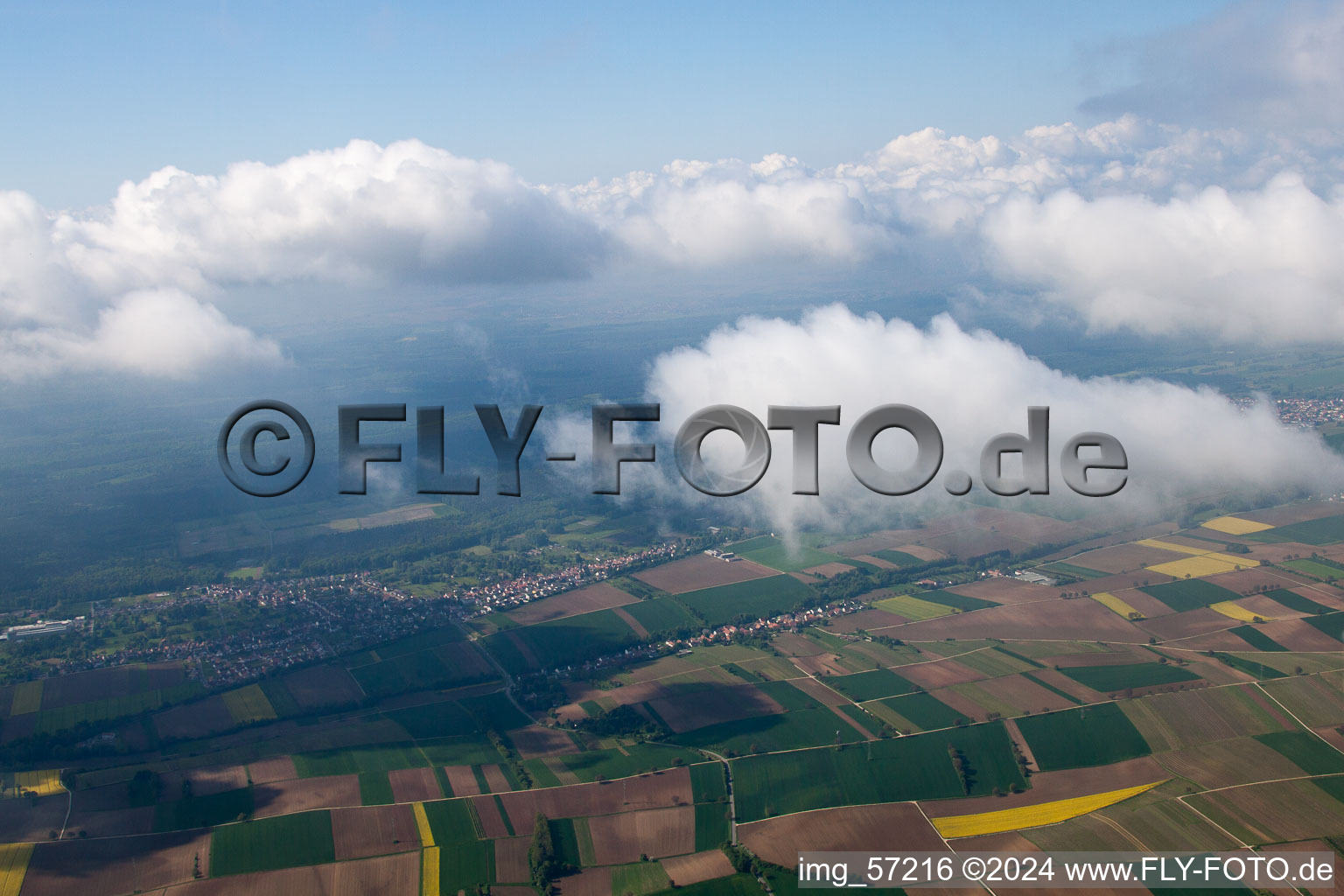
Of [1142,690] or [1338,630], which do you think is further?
[1338,630]

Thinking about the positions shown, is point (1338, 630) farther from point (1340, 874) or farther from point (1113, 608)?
point (1340, 874)

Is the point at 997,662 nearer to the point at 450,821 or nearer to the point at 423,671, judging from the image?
the point at 450,821

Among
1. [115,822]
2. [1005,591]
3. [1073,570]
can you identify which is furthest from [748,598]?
[115,822]

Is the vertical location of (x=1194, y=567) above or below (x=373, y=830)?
above

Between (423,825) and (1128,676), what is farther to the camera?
(1128,676)

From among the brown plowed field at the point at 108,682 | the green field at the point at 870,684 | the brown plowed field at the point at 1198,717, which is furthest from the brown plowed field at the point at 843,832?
the brown plowed field at the point at 108,682

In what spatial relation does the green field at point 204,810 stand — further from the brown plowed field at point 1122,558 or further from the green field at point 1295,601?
the green field at point 1295,601

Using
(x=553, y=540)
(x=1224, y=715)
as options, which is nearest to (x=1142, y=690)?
(x=1224, y=715)
